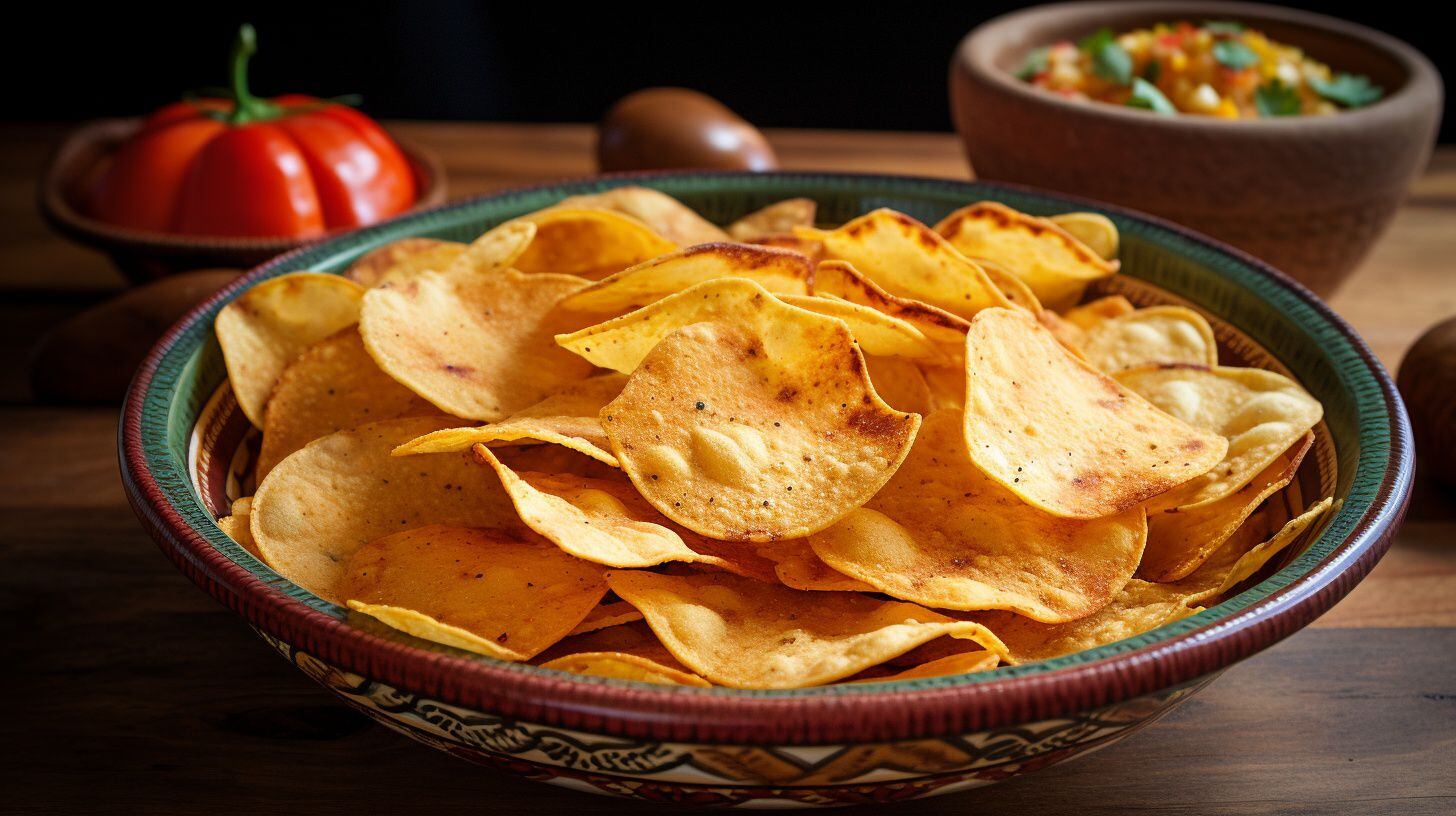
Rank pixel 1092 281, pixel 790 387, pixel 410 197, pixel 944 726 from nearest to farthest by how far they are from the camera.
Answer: pixel 944 726
pixel 790 387
pixel 1092 281
pixel 410 197

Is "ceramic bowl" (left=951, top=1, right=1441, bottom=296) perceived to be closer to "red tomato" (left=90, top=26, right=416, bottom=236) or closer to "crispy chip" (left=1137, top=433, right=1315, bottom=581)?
"crispy chip" (left=1137, top=433, right=1315, bottom=581)

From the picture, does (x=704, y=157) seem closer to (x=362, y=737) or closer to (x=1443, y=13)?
(x=362, y=737)

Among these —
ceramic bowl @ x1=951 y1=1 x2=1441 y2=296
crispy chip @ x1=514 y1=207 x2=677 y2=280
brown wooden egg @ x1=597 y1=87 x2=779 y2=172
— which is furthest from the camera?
brown wooden egg @ x1=597 y1=87 x2=779 y2=172

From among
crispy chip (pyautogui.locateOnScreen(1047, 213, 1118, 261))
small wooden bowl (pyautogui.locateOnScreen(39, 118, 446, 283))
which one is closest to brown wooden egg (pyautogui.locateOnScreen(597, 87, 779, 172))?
small wooden bowl (pyautogui.locateOnScreen(39, 118, 446, 283))

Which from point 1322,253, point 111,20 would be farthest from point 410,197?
point 111,20

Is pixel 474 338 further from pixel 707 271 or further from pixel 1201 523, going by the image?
pixel 1201 523
